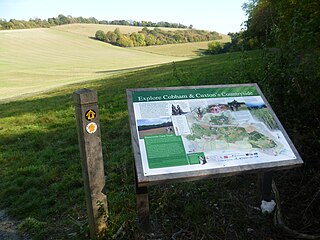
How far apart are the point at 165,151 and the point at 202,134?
1.53ft

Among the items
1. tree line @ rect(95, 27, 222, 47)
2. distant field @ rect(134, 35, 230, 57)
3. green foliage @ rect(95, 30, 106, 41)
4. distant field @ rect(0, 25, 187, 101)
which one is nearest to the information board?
distant field @ rect(0, 25, 187, 101)

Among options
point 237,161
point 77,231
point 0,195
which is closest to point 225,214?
point 237,161

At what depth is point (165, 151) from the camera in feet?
9.96

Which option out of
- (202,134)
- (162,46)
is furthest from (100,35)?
(202,134)

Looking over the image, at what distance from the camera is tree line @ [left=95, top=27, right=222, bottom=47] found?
228ft

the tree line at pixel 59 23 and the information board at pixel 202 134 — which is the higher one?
the information board at pixel 202 134

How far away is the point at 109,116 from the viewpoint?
8883 millimetres

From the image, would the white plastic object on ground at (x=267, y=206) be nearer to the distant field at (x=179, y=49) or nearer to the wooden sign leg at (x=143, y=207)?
the wooden sign leg at (x=143, y=207)

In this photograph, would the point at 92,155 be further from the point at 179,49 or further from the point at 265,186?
the point at 179,49

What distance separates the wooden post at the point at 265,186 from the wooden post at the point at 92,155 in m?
1.77

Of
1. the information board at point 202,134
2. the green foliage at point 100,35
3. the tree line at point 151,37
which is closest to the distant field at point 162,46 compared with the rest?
the green foliage at point 100,35

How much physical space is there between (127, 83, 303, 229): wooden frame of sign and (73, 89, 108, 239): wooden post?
38 cm

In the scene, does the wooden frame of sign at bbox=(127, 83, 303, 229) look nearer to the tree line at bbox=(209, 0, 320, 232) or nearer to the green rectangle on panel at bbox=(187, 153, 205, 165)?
the green rectangle on panel at bbox=(187, 153, 205, 165)

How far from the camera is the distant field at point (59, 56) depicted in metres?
40.3
